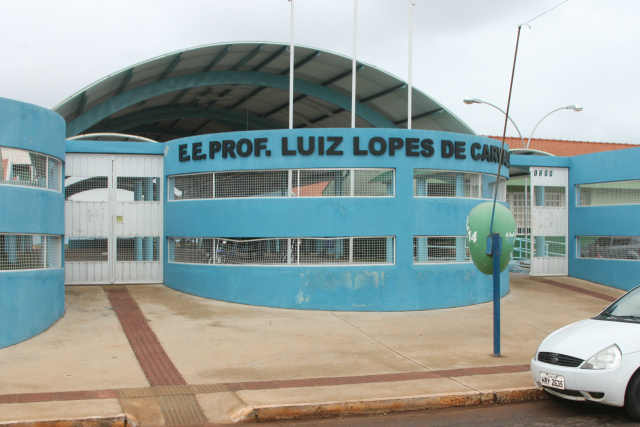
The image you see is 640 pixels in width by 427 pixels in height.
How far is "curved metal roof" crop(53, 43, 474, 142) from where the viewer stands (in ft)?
66.2

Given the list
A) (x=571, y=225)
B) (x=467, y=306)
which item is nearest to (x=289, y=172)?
(x=467, y=306)

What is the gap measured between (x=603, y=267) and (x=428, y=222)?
780 centimetres

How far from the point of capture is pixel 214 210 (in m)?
16.1

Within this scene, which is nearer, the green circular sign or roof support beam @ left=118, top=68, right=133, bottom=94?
the green circular sign

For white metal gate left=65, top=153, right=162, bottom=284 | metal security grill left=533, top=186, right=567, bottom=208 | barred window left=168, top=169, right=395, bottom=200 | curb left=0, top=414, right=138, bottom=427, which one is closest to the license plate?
curb left=0, top=414, right=138, bottom=427

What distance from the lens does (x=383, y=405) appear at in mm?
7996

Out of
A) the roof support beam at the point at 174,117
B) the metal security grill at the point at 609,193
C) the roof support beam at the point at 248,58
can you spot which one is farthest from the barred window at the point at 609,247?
the roof support beam at the point at 174,117

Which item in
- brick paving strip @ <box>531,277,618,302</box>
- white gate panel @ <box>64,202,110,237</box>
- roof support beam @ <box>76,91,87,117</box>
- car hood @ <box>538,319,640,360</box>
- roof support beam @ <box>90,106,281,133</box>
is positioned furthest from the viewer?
roof support beam @ <box>90,106,281,133</box>

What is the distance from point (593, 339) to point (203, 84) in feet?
55.5

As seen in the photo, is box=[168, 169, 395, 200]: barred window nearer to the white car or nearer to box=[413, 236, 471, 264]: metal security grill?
box=[413, 236, 471, 264]: metal security grill

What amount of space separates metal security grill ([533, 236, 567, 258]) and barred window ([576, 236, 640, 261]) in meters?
0.51

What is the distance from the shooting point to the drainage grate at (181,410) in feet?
25.1

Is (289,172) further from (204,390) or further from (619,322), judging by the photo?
(619,322)

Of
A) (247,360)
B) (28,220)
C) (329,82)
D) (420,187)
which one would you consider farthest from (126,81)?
(247,360)
